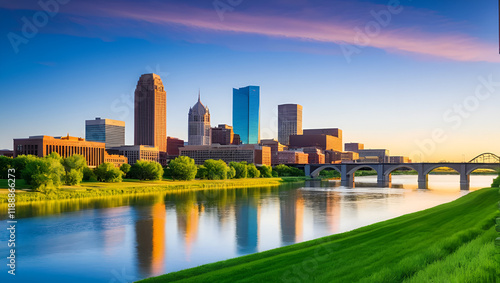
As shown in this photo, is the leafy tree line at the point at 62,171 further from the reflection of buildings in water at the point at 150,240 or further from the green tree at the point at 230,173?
the green tree at the point at 230,173

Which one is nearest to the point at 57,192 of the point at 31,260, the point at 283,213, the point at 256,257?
the point at 283,213

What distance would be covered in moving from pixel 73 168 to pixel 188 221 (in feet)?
169

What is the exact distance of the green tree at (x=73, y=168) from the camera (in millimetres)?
75062

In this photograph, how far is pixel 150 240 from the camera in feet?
109

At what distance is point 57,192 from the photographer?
2596 inches

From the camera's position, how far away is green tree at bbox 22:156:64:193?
64.2 m

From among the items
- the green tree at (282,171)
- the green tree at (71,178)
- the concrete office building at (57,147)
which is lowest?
the green tree at (282,171)

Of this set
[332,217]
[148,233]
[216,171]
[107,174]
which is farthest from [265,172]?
[148,233]

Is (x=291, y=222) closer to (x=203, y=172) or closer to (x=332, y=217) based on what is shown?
(x=332, y=217)

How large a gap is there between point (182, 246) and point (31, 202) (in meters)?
39.4

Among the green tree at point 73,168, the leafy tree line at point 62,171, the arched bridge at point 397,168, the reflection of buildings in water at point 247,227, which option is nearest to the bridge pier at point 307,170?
the arched bridge at point 397,168

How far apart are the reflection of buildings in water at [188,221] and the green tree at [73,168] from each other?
84.3 feet

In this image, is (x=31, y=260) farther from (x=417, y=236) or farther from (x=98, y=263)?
(x=417, y=236)

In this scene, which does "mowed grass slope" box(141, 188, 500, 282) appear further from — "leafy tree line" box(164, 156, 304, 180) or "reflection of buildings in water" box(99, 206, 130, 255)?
"leafy tree line" box(164, 156, 304, 180)
